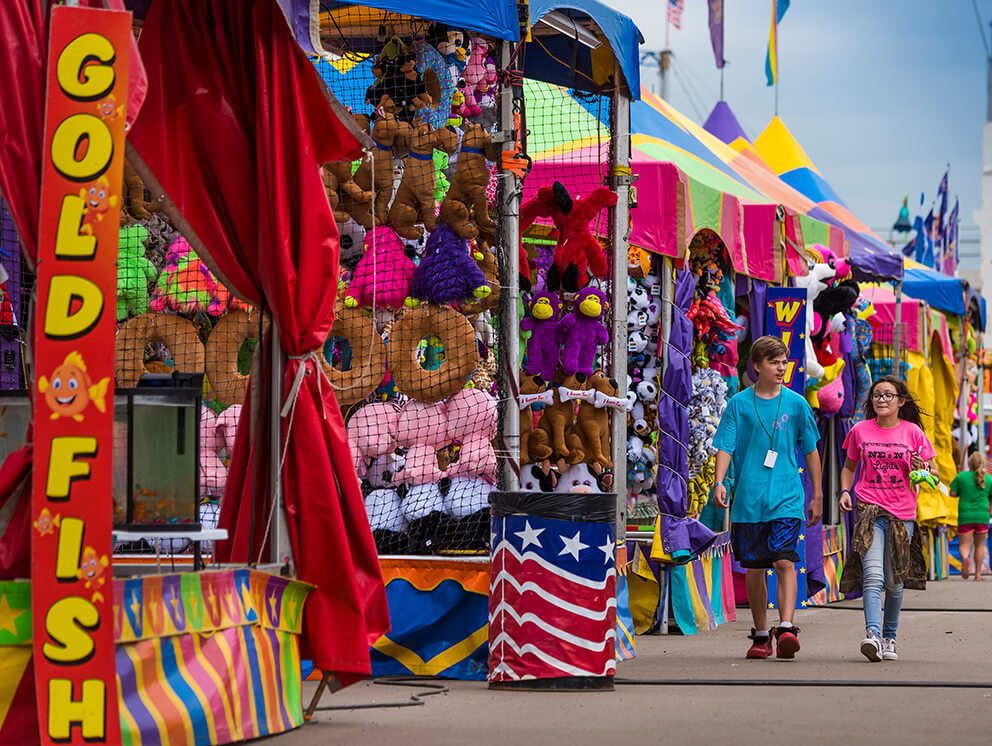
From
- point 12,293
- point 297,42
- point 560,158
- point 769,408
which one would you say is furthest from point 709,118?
point 297,42

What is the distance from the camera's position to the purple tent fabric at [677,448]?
10.5m

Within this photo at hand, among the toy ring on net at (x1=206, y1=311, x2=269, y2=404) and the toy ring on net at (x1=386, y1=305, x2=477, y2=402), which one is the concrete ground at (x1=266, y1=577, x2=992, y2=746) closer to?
the toy ring on net at (x1=386, y1=305, x2=477, y2=402)

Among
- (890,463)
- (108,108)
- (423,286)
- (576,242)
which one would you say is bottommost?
(890,463)

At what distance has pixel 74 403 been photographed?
4.98 m

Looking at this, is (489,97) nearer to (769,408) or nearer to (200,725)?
(769,408)

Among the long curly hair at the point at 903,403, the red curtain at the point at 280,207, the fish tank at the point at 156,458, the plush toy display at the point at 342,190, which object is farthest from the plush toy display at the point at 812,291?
the fish tank at the point at 156,458

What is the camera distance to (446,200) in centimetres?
849

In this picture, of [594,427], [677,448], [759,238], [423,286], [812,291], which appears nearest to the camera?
[423,286]

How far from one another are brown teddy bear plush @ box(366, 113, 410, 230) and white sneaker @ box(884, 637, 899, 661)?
4.07 metres

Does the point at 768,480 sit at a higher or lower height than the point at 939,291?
lower

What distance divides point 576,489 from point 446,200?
2.22 meters

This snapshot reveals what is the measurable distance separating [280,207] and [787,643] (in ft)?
14.7

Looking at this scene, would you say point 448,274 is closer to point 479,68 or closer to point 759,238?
point 479,68

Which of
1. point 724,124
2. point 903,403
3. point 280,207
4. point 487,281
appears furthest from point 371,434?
point 724,124
